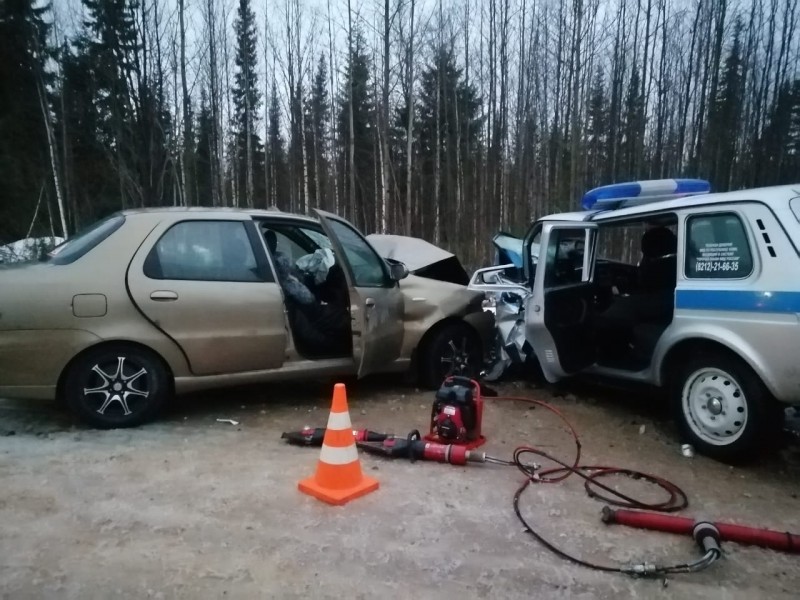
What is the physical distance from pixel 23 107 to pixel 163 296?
74.6 feet

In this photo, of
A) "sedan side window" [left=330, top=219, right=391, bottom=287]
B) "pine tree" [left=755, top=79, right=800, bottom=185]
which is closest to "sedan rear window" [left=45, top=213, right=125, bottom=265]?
"sedan side window" [left=330, top=219, right=391, bottom=287]

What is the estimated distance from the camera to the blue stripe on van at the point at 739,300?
3.54m

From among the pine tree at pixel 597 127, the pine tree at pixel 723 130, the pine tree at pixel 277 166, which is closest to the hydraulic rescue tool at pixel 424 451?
the pine tree at pixel 597 127

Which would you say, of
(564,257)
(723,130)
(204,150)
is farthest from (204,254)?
(204,150)

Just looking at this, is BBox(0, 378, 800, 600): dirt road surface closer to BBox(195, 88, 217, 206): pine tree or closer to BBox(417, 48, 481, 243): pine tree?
BBox(195, 88, 217, 206): pine tree

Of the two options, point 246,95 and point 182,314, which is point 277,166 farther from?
point 182,314

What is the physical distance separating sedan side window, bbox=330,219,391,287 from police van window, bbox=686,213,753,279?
2.75 metres

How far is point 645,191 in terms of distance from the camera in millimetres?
5320

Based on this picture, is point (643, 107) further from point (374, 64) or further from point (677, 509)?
point (677, 509)

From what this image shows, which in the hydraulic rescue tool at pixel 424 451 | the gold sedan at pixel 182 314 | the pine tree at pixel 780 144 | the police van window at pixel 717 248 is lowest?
the hydraulic rescue tool at pixel 424 451

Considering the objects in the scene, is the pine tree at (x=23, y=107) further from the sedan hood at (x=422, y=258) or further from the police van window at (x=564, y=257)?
the police van window at (x=564, y=257)

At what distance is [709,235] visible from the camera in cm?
424

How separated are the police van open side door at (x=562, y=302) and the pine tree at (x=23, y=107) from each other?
2029 centimetres

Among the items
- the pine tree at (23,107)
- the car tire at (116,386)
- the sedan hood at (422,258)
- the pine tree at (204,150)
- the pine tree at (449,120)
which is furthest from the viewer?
the pine tree at (449,120)
